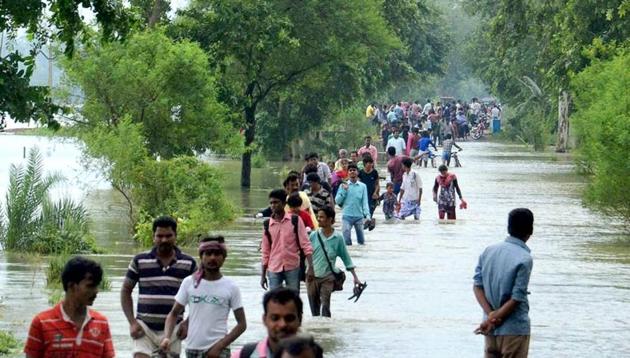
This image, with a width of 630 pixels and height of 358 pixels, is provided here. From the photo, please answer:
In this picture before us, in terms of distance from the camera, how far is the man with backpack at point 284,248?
14867 millimetres

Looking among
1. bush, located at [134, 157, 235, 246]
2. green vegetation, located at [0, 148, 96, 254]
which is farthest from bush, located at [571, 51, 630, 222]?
green vegetation, located at [0, 148, 96, 254]

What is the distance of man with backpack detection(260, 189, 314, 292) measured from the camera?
48.8ft

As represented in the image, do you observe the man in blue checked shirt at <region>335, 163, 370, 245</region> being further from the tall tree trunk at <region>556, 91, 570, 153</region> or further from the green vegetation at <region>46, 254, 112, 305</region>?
the tall tree trunk at <region>556, 91, 570, 153</region>

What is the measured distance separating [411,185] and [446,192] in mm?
690

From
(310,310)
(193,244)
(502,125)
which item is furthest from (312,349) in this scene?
(502,125)

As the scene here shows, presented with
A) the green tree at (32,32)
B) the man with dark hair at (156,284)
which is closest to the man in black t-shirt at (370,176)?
the green tree at (32,32)

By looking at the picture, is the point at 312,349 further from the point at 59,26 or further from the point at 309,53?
the point at 309,53

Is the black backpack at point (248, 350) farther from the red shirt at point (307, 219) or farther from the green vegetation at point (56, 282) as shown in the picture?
the green vegetation at point (56, 282)

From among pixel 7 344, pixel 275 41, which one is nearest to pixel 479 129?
pixel 275 41

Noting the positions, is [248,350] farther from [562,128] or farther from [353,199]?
[562,128]

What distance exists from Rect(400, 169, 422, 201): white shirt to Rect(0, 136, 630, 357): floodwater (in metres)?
0.65

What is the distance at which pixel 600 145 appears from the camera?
28.5 metres

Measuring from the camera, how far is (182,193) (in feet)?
96.5

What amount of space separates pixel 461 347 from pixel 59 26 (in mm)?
5270
